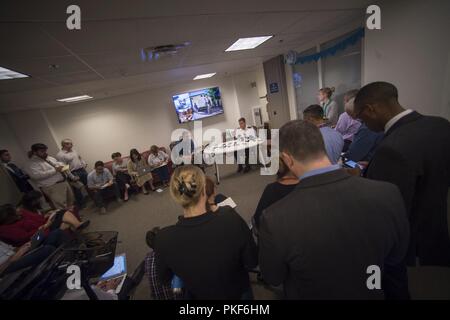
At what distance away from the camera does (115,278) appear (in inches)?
77.2

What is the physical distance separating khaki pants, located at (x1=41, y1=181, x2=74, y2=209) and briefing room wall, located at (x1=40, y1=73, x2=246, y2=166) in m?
2.49

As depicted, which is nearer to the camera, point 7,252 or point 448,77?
point 7,252

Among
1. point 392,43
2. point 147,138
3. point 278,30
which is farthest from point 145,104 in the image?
point 392,43

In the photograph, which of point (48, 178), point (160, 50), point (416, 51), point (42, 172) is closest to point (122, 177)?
point (48, 178)

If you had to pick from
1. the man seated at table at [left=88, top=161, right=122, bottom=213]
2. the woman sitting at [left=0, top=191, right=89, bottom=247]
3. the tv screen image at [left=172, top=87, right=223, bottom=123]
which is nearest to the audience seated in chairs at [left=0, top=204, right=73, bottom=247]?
the woman sitting at [left=0, top=191, right=89, bottom=247]

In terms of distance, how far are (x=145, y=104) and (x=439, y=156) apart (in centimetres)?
687

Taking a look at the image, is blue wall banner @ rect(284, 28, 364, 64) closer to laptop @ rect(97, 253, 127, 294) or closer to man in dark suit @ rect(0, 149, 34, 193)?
laptop @ rect(97, 253, 127, 294)

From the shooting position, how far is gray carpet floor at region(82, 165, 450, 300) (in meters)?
1.62

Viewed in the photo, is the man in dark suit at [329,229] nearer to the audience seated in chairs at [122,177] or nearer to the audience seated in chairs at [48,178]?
the audience seated in chairs at [48,178]

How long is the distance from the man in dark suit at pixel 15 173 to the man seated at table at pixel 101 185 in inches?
49.4

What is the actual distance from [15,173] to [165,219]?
3582 millimetres

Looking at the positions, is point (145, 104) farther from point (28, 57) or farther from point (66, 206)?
point (28, 57)

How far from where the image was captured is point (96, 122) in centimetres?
596

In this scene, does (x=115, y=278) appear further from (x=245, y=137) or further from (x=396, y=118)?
(x=245, y=137)
